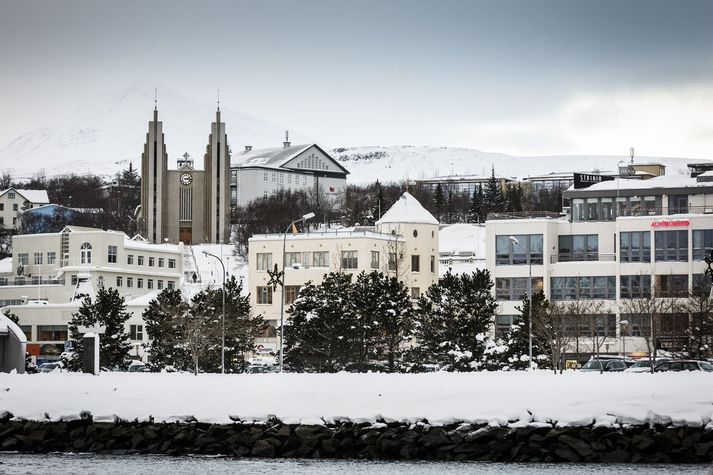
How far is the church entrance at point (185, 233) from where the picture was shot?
639 ft

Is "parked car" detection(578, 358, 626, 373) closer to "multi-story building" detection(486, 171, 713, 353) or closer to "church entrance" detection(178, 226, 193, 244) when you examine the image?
"multi-story building" detection(486, 171, 713, 353)

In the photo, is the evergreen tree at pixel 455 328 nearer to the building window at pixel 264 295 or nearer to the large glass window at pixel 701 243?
the large glass window at pixel 701 243

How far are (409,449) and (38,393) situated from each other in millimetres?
Result: 13495

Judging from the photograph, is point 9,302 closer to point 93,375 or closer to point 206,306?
point 206,306

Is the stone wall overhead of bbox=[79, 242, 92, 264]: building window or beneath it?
beneath

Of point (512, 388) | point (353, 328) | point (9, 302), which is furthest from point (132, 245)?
point (512, 388)

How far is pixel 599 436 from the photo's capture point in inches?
1800

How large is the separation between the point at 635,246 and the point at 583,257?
15.5 ft

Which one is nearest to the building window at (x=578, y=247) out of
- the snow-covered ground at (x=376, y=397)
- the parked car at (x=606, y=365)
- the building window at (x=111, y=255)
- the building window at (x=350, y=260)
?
the building window at (x=350, y=260)

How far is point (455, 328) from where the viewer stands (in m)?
75.9

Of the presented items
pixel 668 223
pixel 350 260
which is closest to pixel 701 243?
pixel 668 223

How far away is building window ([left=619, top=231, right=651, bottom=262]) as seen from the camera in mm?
102938

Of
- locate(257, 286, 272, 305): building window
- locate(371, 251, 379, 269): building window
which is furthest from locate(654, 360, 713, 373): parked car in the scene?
locate(257, 286, 272, 305): building window

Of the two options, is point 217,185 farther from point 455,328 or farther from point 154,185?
point 455,328
